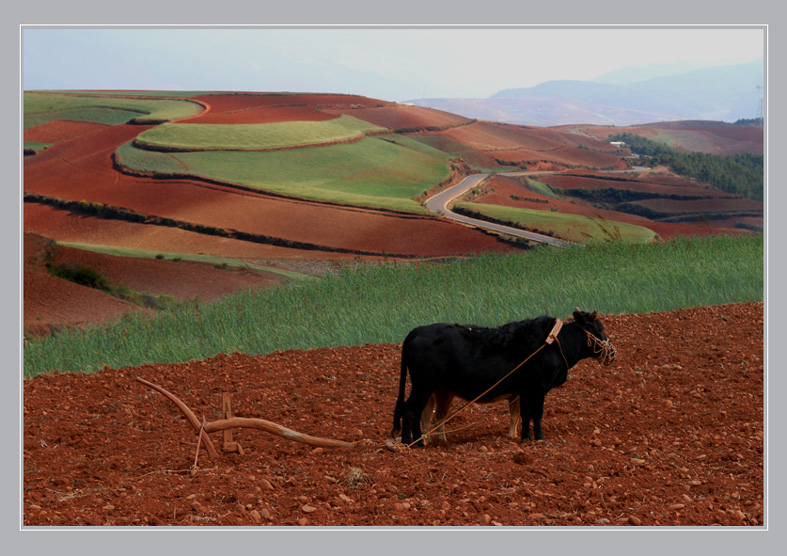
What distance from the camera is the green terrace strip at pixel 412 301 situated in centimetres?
962

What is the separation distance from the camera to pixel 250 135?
45.7 ft

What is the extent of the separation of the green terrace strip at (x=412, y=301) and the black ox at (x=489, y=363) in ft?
12.9

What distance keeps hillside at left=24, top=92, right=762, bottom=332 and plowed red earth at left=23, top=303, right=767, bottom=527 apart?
11.3 feet

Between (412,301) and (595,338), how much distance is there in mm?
5646

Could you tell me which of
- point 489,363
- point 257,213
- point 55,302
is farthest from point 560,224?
point 489,363

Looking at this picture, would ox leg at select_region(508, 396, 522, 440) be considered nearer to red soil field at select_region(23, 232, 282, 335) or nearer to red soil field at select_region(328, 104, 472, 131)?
red soil field at select_region(23, 232, 282, 335)

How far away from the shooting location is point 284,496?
13.7ft

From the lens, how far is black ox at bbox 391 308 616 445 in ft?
16.1

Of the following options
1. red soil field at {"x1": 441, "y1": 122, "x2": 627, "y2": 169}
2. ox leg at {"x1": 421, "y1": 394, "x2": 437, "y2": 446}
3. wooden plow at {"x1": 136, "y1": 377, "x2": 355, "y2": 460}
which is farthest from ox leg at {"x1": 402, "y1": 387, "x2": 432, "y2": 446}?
red soil field at {"x1": 441, "y1": 122, "x2": 627, "y2": 169}

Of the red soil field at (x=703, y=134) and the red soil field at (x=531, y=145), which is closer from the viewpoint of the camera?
the red soil field at (x=531, y=145)

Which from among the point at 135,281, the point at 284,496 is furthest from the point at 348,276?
the point at 284,496

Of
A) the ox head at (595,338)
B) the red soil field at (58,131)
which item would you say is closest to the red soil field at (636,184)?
the red soil field at (58,131)

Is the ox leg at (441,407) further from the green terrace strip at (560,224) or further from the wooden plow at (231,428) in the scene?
the green terrace strip at (560,224)

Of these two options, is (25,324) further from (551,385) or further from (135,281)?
(551,385)
